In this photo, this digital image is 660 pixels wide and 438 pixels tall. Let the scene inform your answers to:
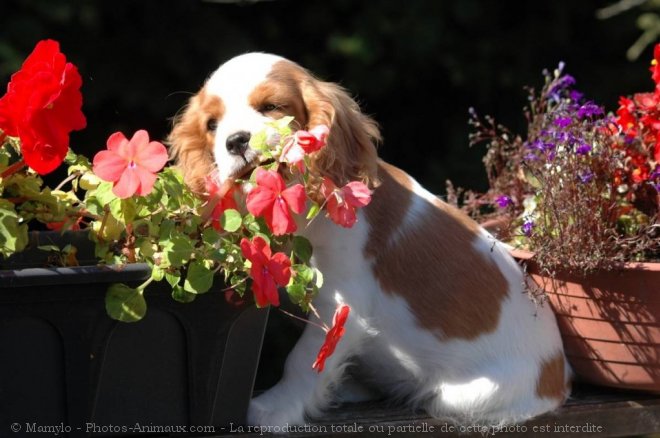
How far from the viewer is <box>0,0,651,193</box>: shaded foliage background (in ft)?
12.9

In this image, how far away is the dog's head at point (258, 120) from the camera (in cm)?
197

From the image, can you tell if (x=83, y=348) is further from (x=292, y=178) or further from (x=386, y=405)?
(x=386, y=405)

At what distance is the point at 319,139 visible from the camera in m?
1.68

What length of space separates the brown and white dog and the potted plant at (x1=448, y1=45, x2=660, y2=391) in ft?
0.27

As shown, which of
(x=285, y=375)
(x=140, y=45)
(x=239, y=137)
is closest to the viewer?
(x=239, y=137)

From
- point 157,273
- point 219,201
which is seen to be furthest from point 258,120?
point 157,273

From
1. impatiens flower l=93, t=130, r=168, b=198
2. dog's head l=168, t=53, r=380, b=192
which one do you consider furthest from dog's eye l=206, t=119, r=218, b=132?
impatiens flower l=93, t=130, r=168, b=198

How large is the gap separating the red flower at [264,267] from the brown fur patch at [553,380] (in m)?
0.85

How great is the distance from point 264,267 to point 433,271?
0.66 metres

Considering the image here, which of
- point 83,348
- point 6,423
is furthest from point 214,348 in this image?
point 6,423

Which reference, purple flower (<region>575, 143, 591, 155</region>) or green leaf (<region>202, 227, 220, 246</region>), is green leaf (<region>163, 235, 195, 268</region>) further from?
purple flower (<region>575, 143, 591, 155</region>)

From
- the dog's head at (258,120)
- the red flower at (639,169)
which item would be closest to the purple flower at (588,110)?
the red flower at (639,169)

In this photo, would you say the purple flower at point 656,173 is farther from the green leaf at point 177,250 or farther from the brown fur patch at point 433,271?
the green leaf at point 177,250

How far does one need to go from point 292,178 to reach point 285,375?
44 cm
